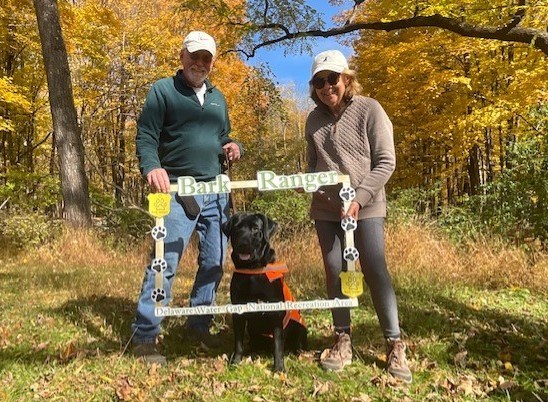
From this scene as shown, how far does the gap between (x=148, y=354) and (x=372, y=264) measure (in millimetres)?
1648

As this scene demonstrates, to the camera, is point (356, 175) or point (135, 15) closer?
point (356, 175)

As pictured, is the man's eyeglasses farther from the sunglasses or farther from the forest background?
the forest background

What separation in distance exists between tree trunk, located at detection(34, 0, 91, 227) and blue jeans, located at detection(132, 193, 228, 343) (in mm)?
6422

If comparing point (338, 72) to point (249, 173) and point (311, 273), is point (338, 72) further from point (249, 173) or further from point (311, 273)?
point (249, 173)

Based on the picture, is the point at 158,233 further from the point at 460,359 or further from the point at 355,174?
the point at 460,359

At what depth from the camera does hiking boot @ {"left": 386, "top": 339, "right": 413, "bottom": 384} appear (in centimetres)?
294

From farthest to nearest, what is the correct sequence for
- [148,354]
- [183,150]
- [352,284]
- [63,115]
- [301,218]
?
[301,218] → [63,115] → [183,150] → [148,354] → [352,284]

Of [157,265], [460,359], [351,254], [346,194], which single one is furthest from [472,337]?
[157,265]

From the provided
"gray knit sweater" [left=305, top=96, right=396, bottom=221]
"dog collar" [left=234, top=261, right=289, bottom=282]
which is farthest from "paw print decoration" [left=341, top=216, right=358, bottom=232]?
"dog collar" [left=234, top=261, right=289, bottom=282]

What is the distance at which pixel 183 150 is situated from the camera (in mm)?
3416

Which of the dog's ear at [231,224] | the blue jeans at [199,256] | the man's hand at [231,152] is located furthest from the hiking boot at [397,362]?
the man's hand at [231,152]

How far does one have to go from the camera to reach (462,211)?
8711 millimetres

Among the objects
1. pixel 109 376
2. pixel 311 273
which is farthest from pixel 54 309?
pixel 311 273

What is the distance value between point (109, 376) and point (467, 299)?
3.60 m
